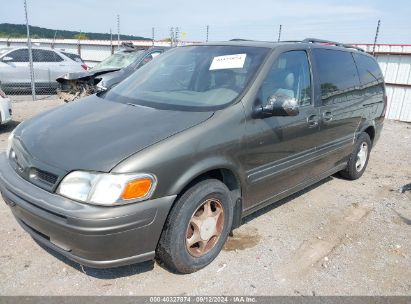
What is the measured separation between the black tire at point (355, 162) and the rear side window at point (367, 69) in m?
0.76

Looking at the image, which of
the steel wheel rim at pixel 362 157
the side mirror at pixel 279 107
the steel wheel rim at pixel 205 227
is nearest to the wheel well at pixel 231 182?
the steel wheel rim at pixel 205 227

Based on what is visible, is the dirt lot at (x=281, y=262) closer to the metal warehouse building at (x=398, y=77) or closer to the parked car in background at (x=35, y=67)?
the metal warehouse building at (x=398, y=77)

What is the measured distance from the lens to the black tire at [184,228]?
8.51 feet

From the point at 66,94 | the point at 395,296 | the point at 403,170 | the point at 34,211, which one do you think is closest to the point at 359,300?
the point at 395,296

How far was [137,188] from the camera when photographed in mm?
2328

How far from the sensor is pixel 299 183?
3.90m

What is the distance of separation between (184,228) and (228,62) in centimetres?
159

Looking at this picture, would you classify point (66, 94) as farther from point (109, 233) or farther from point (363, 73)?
point (109, 233)

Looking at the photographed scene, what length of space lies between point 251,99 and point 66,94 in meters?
7.63

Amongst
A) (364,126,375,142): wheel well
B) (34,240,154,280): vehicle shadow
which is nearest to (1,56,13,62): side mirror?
(34,240,154,280): vehicle shadow

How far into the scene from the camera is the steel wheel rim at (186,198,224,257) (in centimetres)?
282

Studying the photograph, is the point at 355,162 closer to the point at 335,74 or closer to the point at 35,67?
the point at 335,74

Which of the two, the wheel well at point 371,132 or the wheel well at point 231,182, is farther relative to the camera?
the wheel well at point 371,132

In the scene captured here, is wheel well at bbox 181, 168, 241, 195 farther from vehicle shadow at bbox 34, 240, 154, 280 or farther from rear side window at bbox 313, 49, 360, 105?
rear side window at bbox 313, 49, 360, 105
